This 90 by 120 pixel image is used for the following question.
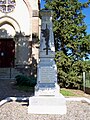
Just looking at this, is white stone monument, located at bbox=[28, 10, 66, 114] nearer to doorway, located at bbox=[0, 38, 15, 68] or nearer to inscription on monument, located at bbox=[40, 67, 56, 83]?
inscription on monument, located at bbox=[40, 67, 56, 83]

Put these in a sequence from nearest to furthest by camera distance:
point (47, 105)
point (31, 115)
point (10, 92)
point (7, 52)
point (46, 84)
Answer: point (31, 115)
point (47, 105)
point (46, 84)
point (10, 92)
point (7, 52)

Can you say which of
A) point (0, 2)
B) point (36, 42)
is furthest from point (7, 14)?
point (36, 42)

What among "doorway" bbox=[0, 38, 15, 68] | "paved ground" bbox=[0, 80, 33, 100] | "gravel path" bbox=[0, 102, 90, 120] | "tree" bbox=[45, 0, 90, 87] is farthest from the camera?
"doorway" bbox=[0, 38, 15, 68]

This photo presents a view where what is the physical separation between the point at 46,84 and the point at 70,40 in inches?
387

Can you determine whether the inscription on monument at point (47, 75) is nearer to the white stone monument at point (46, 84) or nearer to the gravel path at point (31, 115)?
the white stone monument at point (46, 84)

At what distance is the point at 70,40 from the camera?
20.5 m

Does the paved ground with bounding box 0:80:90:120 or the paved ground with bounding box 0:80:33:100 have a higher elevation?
the paved ground with bounding box 0:80:33:100

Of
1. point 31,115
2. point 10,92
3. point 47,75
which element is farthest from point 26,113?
point 10,92

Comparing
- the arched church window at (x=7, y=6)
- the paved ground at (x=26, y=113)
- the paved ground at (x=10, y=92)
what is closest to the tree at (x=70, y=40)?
the paved ground at (x=10, y=92)

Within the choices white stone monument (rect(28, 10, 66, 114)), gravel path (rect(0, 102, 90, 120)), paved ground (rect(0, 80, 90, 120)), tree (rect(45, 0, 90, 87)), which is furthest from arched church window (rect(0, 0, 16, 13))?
gravel path (rect(0, 102, 90, 120))

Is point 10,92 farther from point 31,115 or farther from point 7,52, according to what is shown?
point 7,52

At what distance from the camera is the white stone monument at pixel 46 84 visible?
10500 millimetres

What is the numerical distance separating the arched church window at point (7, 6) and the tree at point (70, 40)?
194 inches

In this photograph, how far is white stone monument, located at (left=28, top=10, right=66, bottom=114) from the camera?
10500 mm
